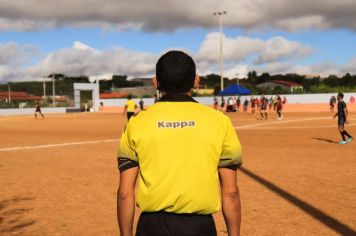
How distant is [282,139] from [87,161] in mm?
8200

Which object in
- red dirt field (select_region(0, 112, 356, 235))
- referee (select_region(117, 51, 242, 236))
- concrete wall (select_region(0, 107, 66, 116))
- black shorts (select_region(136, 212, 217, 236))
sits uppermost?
referee (select_region(117, 51, 242, 236))

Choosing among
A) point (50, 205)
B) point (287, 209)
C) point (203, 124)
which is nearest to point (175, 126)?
point (203, 124)

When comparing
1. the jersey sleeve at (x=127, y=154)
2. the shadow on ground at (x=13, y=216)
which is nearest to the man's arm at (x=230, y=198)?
the jersey sleeve at (x=127, y=154)

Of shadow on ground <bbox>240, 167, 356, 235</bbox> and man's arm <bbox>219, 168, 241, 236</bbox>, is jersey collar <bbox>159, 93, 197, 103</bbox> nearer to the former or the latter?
man's arm <bbox>219, 168, 241, 236</bbox>

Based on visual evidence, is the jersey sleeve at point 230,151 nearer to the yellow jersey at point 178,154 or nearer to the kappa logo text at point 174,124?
the yellow jersey at point 178,154

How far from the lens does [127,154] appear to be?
7.16ft

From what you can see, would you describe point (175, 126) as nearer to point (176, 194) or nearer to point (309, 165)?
point (176, 194)

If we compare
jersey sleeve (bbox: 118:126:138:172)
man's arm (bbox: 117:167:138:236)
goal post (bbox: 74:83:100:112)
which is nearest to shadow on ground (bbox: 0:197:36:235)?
man's arm (bbox: 117:167:138:236)

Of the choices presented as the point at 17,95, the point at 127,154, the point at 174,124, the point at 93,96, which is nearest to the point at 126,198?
the point at 127,154

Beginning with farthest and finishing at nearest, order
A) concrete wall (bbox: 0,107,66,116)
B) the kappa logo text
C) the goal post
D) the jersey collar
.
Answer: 1. the goal post
2. concrete wall (bbox: 0,107,66,116)
3. the jersey collar
4. the kappa logo text

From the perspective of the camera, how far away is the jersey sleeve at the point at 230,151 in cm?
218

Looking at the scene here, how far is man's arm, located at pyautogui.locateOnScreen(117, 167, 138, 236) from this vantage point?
2.23 meters

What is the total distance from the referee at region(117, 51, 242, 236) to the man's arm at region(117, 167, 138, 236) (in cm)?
1

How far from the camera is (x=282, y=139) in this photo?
681 inches
